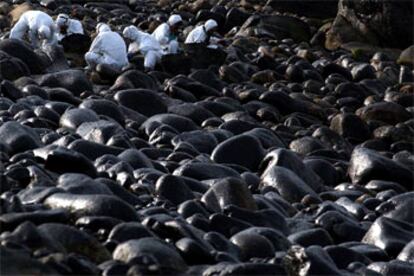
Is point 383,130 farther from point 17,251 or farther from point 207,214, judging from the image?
point 17,251

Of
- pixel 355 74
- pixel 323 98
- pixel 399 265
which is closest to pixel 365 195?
pixel 399 265

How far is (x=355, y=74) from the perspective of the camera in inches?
691

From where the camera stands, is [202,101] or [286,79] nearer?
[202,101]

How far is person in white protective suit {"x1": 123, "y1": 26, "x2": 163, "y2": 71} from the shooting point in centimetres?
1409

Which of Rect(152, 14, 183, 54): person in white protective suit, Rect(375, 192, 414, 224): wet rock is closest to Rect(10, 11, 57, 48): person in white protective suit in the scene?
Rect(152, 14, 183, 54): person in white protective suit

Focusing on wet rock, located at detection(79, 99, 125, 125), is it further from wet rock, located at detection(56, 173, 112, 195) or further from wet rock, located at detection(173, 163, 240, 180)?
wet rock, located at detection(56, 173, 112, 195)

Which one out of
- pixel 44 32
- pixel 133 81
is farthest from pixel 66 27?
pixel 133 81

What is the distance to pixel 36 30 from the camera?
46.9 ft

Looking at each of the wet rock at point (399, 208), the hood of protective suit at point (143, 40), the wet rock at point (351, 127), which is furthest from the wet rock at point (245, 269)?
the hood of protective suit at point (143, 40)

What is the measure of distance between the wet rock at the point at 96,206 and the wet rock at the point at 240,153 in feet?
11.4

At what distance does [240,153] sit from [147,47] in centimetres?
537

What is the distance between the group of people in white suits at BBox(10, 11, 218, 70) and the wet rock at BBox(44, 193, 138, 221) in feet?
25.6

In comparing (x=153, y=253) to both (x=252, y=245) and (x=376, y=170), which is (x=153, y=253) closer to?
(x=252, y=245)

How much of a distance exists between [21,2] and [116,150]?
13.5 metres
